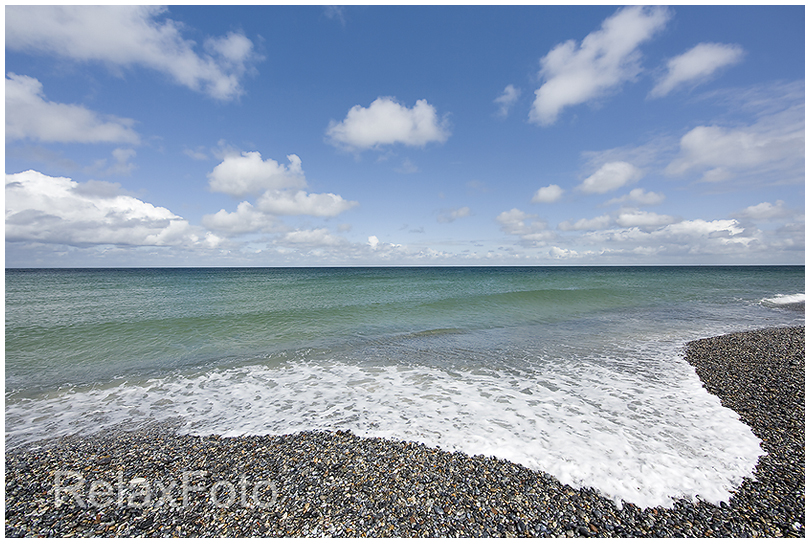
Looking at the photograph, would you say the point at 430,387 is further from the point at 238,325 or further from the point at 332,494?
the point at 238,325

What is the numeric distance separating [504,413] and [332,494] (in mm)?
4607

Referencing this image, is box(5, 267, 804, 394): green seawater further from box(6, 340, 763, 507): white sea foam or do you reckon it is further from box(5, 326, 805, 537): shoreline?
box(5, 326, 805, 537): shoreline

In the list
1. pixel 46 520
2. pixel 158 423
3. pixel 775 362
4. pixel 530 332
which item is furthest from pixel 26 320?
pixel 775 362

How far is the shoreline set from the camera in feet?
14.7

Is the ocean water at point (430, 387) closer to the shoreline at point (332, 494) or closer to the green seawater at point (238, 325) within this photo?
the green seawater at point (238, 325)

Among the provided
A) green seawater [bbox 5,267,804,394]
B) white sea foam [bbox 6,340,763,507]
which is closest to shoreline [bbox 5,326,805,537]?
white sea foam [bbox 6,340,763,507]

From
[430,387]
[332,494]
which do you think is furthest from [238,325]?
[332,494]

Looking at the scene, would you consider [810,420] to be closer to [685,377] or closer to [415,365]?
[685,377]

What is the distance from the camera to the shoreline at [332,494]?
4480 millimetres

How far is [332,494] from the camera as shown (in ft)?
16.4

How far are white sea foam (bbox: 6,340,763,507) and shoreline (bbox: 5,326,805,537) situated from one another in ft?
1.27

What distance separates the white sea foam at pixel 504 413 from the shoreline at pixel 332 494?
0.39m

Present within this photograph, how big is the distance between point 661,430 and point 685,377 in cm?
441

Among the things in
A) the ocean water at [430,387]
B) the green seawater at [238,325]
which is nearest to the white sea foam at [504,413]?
the ocean water at [430,387]
